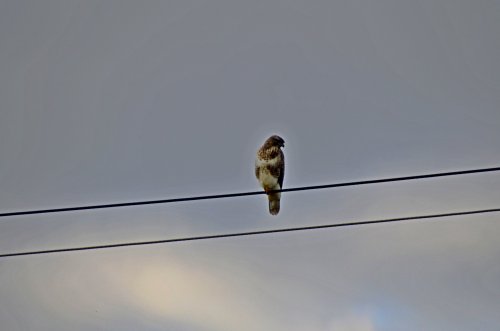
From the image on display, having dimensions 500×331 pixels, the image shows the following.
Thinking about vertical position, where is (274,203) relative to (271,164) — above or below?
below

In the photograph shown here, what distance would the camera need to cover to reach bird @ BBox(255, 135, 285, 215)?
24.8ft

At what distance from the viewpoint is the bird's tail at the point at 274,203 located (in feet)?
25.6

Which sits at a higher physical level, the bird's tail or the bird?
the bird

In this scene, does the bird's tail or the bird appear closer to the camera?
the bird

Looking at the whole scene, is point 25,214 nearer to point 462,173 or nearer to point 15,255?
point 15,255

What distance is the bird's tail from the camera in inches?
307

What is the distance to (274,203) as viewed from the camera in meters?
7.86

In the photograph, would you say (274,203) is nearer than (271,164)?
No

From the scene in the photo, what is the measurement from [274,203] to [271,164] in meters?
0.57

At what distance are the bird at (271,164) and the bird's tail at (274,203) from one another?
12cm

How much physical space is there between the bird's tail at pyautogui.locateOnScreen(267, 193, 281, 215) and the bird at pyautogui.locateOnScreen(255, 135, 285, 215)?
Answer: 123mm

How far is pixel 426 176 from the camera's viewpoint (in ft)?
15.8

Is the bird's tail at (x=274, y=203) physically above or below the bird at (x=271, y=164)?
below

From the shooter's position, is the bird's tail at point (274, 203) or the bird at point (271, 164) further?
the bird's tail at point (274, 203)
